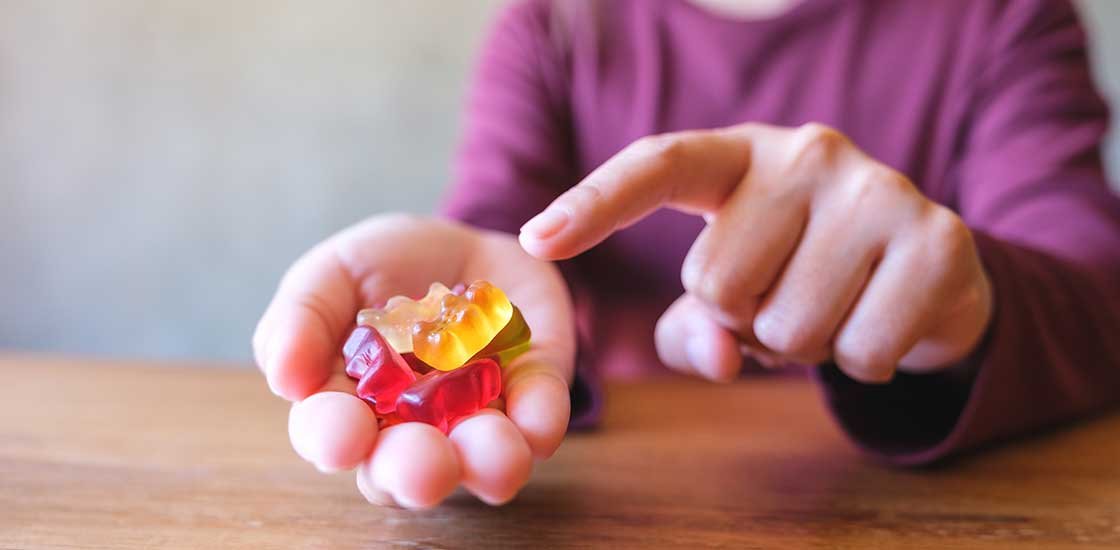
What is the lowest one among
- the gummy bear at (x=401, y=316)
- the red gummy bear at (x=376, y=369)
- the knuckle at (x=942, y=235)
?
the red gummy bear at (x=376, y=369)

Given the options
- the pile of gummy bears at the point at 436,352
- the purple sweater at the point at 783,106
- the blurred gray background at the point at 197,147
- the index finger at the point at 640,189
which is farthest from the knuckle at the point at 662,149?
the blurred gray background at the point at 197,147

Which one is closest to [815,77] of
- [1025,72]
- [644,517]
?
[1025,72]

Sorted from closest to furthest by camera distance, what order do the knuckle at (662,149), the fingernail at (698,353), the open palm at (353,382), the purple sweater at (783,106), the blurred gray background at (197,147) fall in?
the open palm at (353,382) < the knuckle at (662,149) < the fingernail at (698,353) < the purple sweater at (783,106) < the blurred gray background at (197,147)

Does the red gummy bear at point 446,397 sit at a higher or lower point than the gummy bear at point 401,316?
lower

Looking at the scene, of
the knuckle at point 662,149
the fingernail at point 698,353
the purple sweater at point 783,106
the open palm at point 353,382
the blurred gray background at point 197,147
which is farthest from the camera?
the blurred gray background at point 197,147

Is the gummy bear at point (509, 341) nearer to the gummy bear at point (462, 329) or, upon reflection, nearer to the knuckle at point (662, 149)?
the gummy bear at point (462, 329)

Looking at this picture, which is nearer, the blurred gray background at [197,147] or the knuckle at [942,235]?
the knuckle at [942,235]

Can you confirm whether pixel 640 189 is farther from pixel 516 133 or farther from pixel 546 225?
pixel 516 133
